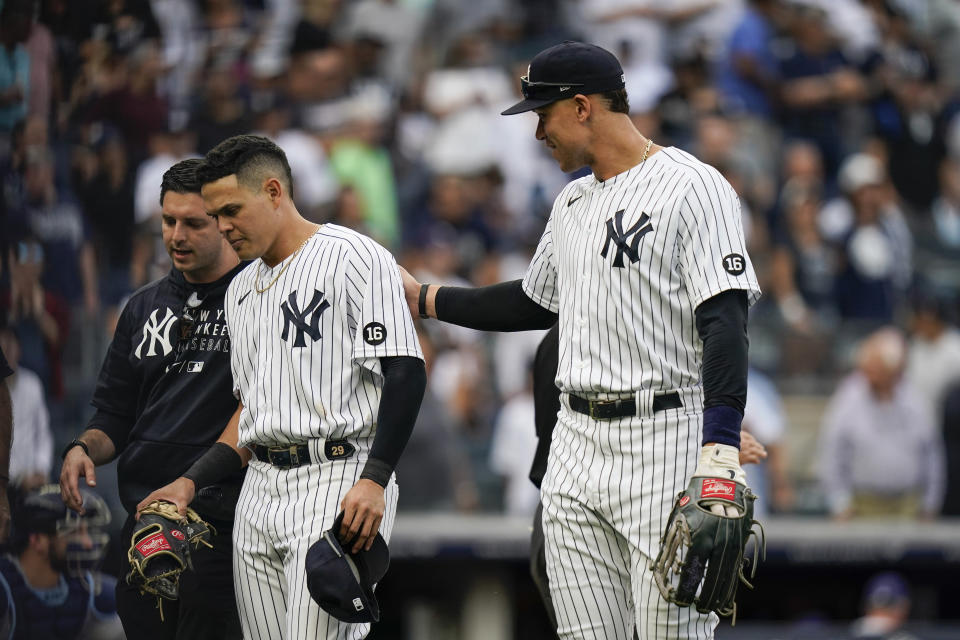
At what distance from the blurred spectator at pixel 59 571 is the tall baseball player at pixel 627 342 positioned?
1791mm

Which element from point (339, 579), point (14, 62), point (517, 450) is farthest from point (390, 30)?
point (339, 579)

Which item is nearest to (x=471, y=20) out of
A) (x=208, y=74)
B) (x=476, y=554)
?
(x=208, y=74)

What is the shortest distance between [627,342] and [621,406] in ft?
0.55

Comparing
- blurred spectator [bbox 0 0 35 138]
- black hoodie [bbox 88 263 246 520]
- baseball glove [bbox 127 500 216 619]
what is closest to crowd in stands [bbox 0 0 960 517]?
blurred spectator [bbox 0 0 35 138]

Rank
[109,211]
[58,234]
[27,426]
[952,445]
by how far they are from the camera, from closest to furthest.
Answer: [27,426]
[58,234]
[109,211]
[952,445]

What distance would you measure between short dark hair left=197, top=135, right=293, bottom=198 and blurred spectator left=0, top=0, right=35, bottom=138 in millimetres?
1211

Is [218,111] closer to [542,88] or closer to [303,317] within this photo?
[303,317]

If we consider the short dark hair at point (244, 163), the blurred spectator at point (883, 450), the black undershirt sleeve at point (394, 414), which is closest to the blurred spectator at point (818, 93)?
the blurred spectator at point (883, 450)

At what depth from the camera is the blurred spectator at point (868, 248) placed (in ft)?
34.7

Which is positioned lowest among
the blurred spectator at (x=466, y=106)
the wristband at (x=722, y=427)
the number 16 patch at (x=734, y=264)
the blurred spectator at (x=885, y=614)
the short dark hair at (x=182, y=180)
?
the blurred spectator at (x=885, y=614)

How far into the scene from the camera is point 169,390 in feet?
14.9

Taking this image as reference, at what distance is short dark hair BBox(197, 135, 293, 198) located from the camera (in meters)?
4.09

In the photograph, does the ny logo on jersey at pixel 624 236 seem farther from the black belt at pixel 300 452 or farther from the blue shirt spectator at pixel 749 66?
the blue shirt spectator at pixel 749 66

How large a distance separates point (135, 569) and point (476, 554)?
15.0ft
